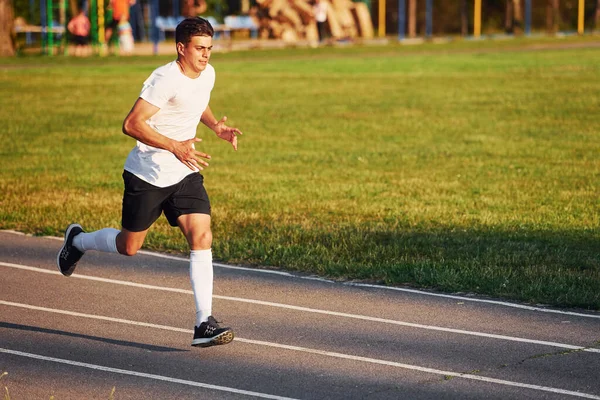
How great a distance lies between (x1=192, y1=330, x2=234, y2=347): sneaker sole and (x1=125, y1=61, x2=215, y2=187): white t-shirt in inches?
45.5

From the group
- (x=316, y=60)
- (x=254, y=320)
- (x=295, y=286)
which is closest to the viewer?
(x=254, y=320)

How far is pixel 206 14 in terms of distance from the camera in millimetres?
55000

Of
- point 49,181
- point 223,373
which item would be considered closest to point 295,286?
point 223,373

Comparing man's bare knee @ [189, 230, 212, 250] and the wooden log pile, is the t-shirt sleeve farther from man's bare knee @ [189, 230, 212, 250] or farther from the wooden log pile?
the wooden log pile

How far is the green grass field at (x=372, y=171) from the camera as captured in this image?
9961 millimetres

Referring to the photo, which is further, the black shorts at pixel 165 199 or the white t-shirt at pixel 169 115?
the black shorts at pixel 165 199

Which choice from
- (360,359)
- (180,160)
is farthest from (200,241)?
(360,359)

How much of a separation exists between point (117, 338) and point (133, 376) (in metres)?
0.92

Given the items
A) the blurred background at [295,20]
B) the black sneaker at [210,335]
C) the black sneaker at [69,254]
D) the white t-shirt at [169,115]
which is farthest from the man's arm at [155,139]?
the blurred background at [295,20]

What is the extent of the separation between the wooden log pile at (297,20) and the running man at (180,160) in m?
44.3

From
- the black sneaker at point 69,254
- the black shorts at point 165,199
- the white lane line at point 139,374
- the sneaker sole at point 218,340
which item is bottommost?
the white lane line at point 139,374

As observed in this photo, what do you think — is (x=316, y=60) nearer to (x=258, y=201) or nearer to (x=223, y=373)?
(x=258, y=201)

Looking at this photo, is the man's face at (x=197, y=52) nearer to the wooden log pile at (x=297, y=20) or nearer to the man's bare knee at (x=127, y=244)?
the man's bare knee at (x=127, y=244)

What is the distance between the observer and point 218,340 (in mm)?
6977
